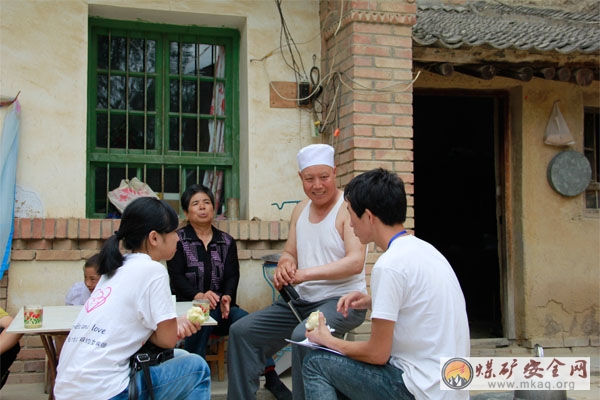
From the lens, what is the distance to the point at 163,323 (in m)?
2.84

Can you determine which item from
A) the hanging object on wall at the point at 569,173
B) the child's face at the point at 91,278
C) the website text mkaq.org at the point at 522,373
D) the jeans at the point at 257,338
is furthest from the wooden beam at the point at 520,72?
the child's face at the point at 91,278

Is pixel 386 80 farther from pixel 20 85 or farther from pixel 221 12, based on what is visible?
pixel 20 85

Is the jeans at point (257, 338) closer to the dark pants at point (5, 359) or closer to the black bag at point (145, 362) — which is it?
the black bag at point (145, 362)

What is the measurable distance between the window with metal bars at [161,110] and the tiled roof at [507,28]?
1.92 meters

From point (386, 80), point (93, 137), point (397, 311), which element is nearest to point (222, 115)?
point (93, 137)

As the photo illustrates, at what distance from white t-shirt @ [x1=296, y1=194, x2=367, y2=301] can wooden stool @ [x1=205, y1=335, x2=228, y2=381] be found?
1.20m

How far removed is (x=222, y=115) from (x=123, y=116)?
2.97 ft

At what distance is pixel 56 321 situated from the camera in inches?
145

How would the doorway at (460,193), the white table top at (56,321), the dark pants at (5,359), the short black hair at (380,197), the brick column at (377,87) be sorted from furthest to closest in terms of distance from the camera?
the doorway at (460,193)
the brick column at (377,87)
the dark pants at (5,359)
the white table top at (56,321)
the short black hair at (380,197)

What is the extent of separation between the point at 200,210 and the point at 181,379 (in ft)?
7.34

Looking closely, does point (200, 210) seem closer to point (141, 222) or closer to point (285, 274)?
point (285, 274)

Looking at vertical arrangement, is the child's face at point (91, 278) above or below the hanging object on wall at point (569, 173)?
below

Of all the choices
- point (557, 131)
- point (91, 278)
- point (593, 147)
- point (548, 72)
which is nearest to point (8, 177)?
point (91, 278)

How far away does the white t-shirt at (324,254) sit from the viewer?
13.4 feet
